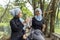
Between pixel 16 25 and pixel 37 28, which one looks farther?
pixel 37 28

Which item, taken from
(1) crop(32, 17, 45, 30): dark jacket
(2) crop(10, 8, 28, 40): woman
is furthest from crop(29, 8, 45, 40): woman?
(2) crop(10, 8, 28, 40): woman

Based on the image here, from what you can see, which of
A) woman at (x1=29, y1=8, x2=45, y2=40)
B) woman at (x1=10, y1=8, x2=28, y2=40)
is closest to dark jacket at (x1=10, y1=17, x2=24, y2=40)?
woman at (x1=10, y1=8, x2=28, y2=40)

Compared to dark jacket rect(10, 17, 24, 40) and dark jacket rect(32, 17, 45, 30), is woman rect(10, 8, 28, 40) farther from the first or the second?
dark jacket rect(32, 17, 45, 30)

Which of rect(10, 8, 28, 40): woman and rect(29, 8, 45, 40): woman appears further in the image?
rect(29, 8, 45, 40): woman

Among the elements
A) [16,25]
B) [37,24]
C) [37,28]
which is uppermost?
[16,25]

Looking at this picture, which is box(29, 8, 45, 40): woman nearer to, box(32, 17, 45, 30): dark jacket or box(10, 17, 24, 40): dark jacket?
box(32, 17, 45, 30): dark jacket

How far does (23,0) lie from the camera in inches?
518

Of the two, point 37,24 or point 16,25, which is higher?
point 16,25

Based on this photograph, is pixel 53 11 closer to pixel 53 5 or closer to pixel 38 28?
pixel 53 5

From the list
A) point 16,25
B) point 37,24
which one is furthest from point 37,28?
point 16,25

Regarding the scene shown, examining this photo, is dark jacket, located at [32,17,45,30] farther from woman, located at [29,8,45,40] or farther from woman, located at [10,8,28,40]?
woman, located at [10,8,28,40]

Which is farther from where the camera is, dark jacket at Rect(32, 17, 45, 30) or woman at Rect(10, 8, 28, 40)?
dark jacket at Rect(32, 17, 45, 30)

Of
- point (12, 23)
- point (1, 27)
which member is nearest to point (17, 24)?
point (12, 23)

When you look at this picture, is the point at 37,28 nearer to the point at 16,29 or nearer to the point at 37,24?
the point at 37,24
